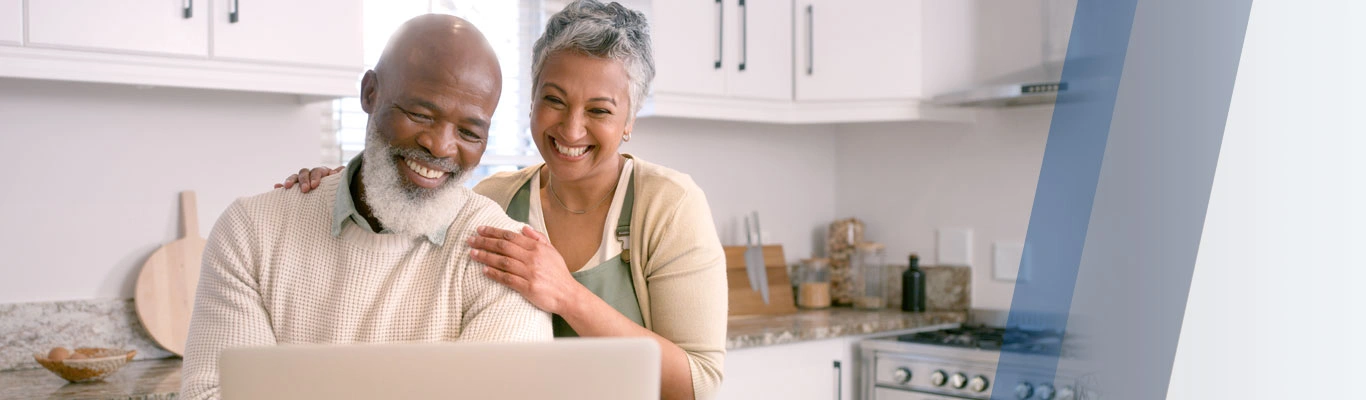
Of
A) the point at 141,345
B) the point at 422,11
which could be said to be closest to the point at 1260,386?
the point at 422,11

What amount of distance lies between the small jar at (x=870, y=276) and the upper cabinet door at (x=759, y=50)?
624 millimetres

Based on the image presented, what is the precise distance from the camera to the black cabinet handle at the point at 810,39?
356 cm

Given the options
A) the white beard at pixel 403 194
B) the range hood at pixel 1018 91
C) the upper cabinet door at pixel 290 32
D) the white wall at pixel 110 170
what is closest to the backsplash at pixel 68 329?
the white wall at pixel 110 170

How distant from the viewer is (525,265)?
4.48 ft

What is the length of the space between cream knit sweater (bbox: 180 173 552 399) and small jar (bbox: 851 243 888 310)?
2.53 metres

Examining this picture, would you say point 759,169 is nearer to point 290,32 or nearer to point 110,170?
point 290,32

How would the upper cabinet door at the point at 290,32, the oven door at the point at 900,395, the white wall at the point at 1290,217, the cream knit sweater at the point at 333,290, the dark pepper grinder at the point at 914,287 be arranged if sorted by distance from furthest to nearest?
the dark pepper grinder at the point at 914,287, the oven door at the point at 900,395, the upper cabinet door at the point at 290,32, the white wall at the point at 1290,217, the cream knit sweater at the point at 333,290

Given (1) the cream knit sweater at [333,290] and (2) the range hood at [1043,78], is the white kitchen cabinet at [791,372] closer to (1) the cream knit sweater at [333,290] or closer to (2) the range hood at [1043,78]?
(2) the range hood at [1043,78]

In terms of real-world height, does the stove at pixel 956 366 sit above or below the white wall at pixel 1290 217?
below

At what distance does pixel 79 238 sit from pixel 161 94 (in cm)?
37

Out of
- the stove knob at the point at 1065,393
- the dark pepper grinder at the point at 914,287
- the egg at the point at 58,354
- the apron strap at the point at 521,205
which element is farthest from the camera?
the dark pepper grinder at the point at 914,287

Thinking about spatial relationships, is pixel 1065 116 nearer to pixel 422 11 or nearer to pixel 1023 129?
pixel 1023 129

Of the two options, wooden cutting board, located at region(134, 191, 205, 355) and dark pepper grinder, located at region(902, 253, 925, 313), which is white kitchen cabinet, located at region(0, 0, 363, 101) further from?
dark pepper grinder, located at region(902, 253, 925, 313)

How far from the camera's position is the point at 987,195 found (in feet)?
12.2
